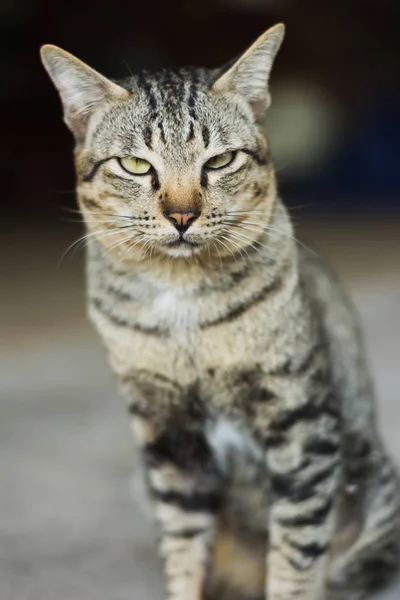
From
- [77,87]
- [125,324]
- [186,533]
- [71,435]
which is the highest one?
[77,87]

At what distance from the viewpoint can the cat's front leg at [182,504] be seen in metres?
1.68

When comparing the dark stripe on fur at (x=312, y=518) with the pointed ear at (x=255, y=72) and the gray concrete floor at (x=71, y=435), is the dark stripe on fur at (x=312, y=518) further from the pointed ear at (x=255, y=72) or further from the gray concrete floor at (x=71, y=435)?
the pointed ear at (x=255, y=72)

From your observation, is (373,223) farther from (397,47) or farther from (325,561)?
(325,561)

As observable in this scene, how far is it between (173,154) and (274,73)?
14.9 feet

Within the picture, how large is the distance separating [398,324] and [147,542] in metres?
2.06

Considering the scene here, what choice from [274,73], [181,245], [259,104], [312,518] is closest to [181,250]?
[181,245]

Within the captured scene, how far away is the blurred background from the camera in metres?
2.35

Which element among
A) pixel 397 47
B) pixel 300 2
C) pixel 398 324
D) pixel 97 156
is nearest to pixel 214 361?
pixel 97 156

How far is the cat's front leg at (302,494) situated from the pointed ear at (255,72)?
587 millimetres

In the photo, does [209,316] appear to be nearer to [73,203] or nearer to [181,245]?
[181,245]

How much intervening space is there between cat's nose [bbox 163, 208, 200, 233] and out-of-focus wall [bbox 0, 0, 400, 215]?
3.89 meters

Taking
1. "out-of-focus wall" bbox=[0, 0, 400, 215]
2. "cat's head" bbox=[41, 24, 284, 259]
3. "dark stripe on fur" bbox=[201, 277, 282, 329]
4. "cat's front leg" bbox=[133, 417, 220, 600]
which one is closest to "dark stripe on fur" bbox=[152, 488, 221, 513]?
"cat's front leg" bbox=[133, 417, 220, 600]

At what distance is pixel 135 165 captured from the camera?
1.43 metres

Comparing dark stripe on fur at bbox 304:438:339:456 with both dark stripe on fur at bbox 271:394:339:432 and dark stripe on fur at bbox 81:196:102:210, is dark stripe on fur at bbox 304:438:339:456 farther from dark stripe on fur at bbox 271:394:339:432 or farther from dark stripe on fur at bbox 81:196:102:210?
dark stripe on fur at bbox 81:196:102:210
